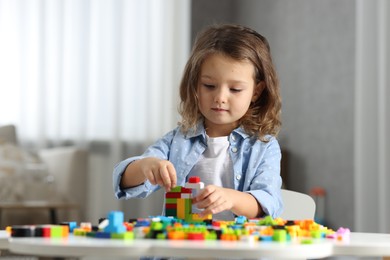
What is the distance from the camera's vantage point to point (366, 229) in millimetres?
3799

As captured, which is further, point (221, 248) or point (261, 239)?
point (261, 239)

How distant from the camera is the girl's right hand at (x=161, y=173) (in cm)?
128

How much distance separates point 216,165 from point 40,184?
120 inches

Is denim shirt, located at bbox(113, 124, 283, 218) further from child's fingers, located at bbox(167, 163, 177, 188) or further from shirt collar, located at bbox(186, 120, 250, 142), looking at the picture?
child's fingers, located at bbox(167, 163, 177, 188)

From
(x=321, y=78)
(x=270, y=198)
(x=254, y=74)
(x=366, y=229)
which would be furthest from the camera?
(x=321, y=78)

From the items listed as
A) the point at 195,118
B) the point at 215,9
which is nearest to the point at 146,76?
the point at 215,9

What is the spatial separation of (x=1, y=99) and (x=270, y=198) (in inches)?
155

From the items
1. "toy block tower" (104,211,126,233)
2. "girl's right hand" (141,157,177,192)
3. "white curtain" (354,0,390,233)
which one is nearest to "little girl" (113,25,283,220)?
"girl's right hand" (141,157,177,192)

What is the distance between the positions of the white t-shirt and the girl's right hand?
0.99 ft

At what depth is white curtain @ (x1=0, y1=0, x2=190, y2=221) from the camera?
5.17 meters

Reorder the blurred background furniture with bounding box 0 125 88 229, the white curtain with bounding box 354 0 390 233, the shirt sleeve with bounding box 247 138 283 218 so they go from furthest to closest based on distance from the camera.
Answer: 1. the blurred background furniture with bounding box 0 125 88 229
2. the white curtain with bounding box 354 0 390 233
3. the shirt sleeve with bounding box 247 138 283 218

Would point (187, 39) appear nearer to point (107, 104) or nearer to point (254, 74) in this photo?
point (107, 104)

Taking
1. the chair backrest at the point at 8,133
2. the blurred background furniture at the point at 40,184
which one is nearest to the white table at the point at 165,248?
the blurred background furniture at the point at 40,184

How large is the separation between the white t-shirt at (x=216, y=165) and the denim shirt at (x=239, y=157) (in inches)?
0.5
